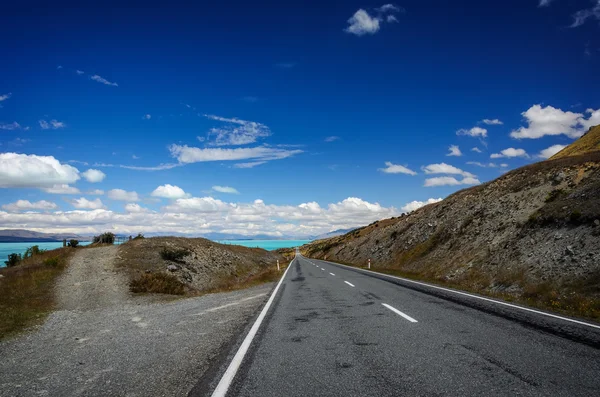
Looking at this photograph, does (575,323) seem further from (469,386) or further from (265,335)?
(265,335)

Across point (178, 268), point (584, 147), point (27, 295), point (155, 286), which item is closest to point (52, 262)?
point (27, 295)

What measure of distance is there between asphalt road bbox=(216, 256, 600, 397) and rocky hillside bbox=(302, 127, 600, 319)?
453 cm

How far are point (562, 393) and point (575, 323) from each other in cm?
510

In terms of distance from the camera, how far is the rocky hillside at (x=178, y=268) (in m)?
17.1

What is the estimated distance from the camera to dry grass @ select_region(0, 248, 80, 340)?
9141 millimetres

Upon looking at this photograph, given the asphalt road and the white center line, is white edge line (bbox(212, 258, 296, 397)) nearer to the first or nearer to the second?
the asphalt road

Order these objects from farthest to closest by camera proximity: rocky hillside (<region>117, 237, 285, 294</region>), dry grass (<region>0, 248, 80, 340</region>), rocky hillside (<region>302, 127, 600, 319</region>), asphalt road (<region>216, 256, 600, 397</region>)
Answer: rocky hillside (<region>117, 237, 285, 294</region>) → rocky hillside (<region>302, 127, 600, 319</region>) → dry grass (<region>0, 248, 80, 340</region>) → asphalt road (<region>216, 256, 600, 397</region>)

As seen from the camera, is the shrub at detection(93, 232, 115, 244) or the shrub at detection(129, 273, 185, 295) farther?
the shrub at detection(93, 232, 115, 244)

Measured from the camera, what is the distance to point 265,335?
22.7ft

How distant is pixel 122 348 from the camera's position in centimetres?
628

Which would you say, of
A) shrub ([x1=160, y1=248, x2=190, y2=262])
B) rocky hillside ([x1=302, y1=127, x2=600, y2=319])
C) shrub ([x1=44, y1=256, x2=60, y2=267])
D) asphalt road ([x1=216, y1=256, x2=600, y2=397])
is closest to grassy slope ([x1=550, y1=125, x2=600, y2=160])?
rocky hillside ([x1=302, y1=127, x2=600, y2=319])

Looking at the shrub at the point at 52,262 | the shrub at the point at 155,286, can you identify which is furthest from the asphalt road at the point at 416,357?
the shrub at the point at 52,262

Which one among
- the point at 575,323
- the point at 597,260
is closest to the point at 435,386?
the point at 575,323

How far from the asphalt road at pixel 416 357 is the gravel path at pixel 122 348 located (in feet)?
3.10
